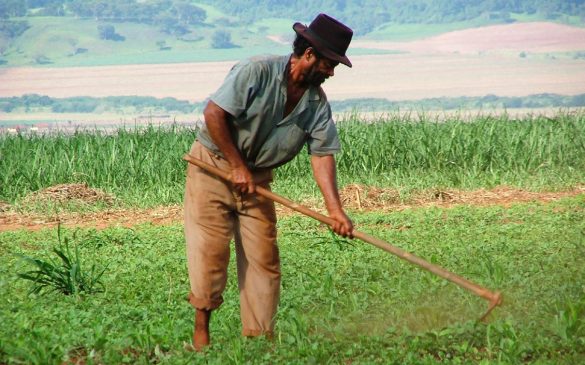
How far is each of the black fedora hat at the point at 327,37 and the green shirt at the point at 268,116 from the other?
23cm

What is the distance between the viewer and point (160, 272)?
8.41m

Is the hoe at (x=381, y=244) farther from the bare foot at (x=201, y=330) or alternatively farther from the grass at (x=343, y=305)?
the bare foot at (x=201, y=330)

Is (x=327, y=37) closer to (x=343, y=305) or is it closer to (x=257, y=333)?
(x=257, y=333)

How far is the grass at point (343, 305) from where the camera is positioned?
5703 millimetres

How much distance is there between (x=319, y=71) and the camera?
568 cm

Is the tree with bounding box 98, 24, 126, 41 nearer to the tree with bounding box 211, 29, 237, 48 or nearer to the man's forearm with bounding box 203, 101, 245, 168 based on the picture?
the tree with bounding box 211, 29, 237, 48

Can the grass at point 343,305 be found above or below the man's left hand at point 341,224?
below

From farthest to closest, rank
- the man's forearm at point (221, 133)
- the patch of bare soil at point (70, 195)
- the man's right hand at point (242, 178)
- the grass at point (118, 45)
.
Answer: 1. the grass at point (118, 45)
2. the patch of bare soil at point (70, 195)
3. the man's right hand at point (242, 178)
4. the man's forearm at point (221, 133)

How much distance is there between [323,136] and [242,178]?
1.69ft

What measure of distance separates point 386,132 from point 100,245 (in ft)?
19.9

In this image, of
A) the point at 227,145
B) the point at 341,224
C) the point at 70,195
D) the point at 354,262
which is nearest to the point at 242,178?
the point at 227,145

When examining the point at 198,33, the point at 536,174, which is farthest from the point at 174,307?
the point at 198,33

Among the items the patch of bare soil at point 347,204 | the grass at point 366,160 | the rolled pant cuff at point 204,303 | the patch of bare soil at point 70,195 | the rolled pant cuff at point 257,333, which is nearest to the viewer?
the rolled pant cuff at point 204,303

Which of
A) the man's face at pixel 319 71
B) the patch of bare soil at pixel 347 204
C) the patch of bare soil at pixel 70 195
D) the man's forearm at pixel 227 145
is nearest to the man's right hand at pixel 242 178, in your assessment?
the man's forearm at pixel 227 145
